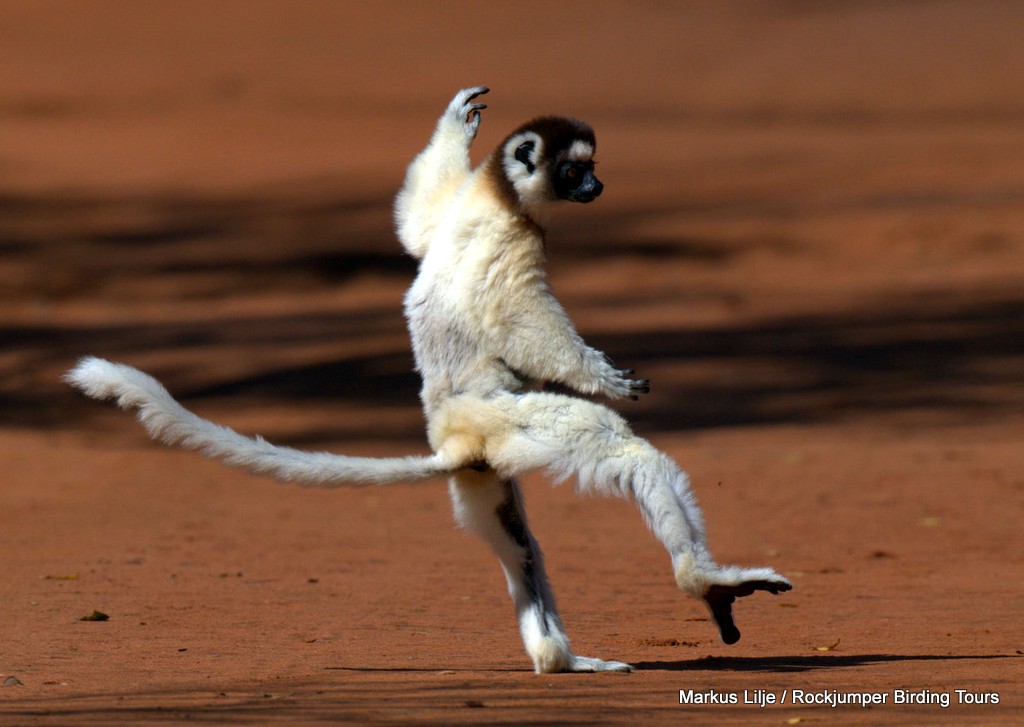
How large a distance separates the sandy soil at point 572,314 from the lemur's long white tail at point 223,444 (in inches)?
28.3

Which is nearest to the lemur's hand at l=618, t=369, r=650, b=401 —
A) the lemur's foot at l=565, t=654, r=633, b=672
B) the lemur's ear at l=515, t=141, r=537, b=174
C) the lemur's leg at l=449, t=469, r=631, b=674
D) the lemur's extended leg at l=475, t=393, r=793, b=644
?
the lemur's extended leg at l=475, t=393, r=793, b=644

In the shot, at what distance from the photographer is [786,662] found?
5.95 m

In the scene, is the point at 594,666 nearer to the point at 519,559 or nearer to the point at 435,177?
the point at 519,559

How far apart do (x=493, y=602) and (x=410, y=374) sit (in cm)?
727

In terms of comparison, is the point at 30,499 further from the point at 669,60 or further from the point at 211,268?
the point at 669,60

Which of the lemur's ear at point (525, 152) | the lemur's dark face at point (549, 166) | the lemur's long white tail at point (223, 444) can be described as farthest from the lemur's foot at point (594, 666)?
the lemur's ear at point (525, 152)

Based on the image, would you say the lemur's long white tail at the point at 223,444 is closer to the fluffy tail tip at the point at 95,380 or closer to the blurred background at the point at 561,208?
the fluffy tail tip at the point at 95,380

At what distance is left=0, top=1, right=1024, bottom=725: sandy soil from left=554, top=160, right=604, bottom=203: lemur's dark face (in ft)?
5.67

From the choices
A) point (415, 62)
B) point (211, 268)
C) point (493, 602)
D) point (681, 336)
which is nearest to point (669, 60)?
point (415, 62)

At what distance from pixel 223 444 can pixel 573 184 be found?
5.16ft

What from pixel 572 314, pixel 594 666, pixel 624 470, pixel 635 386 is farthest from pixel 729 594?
pixel 572 314

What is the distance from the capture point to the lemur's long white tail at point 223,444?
5.29m

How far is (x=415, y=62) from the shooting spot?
3147 cm

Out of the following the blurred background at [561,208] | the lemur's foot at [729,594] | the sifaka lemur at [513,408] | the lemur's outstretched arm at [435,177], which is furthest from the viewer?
the blurred background at [561,208]
